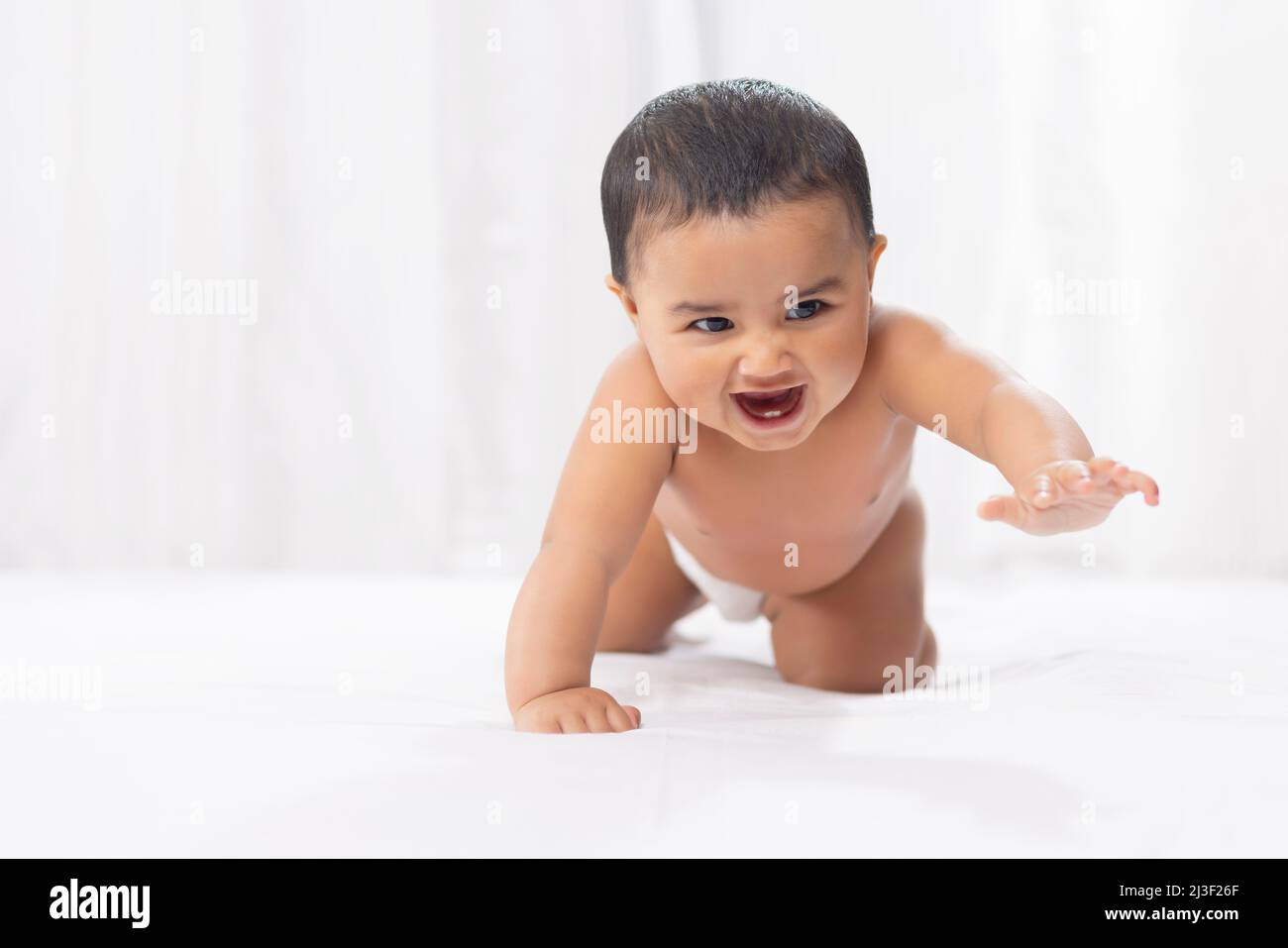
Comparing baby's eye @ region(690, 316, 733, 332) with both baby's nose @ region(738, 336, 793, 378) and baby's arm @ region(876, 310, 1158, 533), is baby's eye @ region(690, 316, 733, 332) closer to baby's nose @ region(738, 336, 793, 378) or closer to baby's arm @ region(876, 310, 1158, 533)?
baby's nose @ region(738, 336, 793, 378)

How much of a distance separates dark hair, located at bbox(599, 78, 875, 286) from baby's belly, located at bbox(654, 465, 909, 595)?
0.89ft

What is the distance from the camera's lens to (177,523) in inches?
85.1

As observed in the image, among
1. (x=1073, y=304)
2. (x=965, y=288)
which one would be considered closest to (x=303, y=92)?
(x=965, y=288)

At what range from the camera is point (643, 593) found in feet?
4.59

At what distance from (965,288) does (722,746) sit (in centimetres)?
132

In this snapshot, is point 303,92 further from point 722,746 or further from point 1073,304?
point 722,746

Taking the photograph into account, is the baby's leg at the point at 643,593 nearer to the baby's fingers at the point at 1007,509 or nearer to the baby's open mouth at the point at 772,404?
the baby's open mouth at the point at 772,404

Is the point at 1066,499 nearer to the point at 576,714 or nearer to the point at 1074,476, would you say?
the point at 1074,476

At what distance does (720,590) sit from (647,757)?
20.9 inches

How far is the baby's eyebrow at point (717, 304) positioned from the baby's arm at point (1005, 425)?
0.45 ft

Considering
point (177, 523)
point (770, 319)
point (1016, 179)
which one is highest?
point (1016, 179)

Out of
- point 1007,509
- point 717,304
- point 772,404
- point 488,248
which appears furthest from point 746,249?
point 488,248

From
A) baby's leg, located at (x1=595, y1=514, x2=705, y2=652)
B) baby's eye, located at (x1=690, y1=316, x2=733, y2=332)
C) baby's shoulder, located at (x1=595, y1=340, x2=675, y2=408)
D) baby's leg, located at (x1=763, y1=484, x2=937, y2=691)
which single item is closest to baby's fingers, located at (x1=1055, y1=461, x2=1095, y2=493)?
baby's eye, located at (x1=690, y1=316, x2=733, y2=332)

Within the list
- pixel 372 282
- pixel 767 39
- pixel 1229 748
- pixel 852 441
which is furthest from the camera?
pixel 372 282
